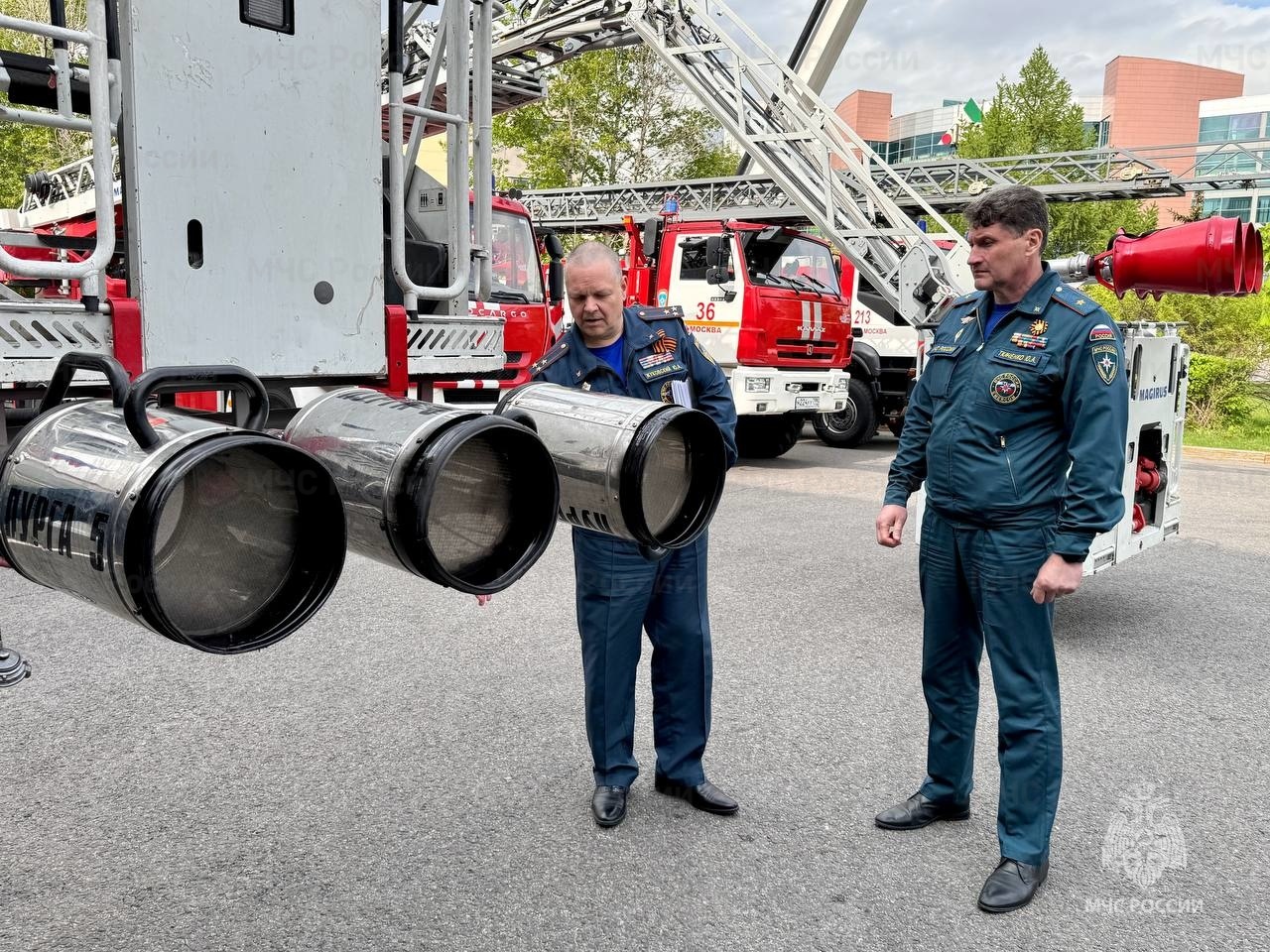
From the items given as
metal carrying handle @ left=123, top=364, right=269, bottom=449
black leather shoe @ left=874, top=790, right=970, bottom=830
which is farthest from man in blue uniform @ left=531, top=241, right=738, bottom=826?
metal carrying handle @ left=123, top=364, right=269, bottom=449

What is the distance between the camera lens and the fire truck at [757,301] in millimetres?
10891

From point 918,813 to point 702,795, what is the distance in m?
0.67

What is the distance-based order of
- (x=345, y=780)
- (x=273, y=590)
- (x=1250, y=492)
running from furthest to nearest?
1. (x=1250, y=492)
2. (x=345, y=780)
3. (x=273, y=590)

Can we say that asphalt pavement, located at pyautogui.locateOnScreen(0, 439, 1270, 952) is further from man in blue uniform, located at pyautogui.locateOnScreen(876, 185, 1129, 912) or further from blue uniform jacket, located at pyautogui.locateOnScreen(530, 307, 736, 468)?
blue uniform jacket, located at pyautogui.locateOnScreen(530, 307, 736, 468)

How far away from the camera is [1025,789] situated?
291cm

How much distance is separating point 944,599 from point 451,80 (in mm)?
2017

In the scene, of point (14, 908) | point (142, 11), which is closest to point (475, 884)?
point (14, 908)

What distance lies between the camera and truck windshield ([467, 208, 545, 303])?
30.7ft

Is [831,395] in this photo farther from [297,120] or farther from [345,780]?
[297,120]

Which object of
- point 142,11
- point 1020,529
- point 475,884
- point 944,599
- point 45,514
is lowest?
point 475,884

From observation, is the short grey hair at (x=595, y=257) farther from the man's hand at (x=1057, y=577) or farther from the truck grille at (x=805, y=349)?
the truck grille at (x=805, y=349)

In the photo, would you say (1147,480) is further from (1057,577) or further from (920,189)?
(920,189)

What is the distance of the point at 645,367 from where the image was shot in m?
3.02

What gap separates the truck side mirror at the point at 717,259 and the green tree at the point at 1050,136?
55.1 ft
